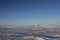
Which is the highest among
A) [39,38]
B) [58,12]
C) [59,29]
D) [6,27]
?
[58,12]

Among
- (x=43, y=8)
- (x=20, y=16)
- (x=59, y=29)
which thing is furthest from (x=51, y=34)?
(x=20, y=16)

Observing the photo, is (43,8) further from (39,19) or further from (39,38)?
(39,38)

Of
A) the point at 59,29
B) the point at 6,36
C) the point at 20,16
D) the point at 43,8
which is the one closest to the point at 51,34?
the point at 59,29

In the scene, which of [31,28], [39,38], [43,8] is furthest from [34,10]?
[39,38]

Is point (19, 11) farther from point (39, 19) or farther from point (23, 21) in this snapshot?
point (39, 19)

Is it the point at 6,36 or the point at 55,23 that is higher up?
the point at 55,23

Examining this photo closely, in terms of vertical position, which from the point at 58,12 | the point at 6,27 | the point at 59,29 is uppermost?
the point at 58,12

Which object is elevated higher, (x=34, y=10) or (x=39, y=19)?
(x=34, y=10)
